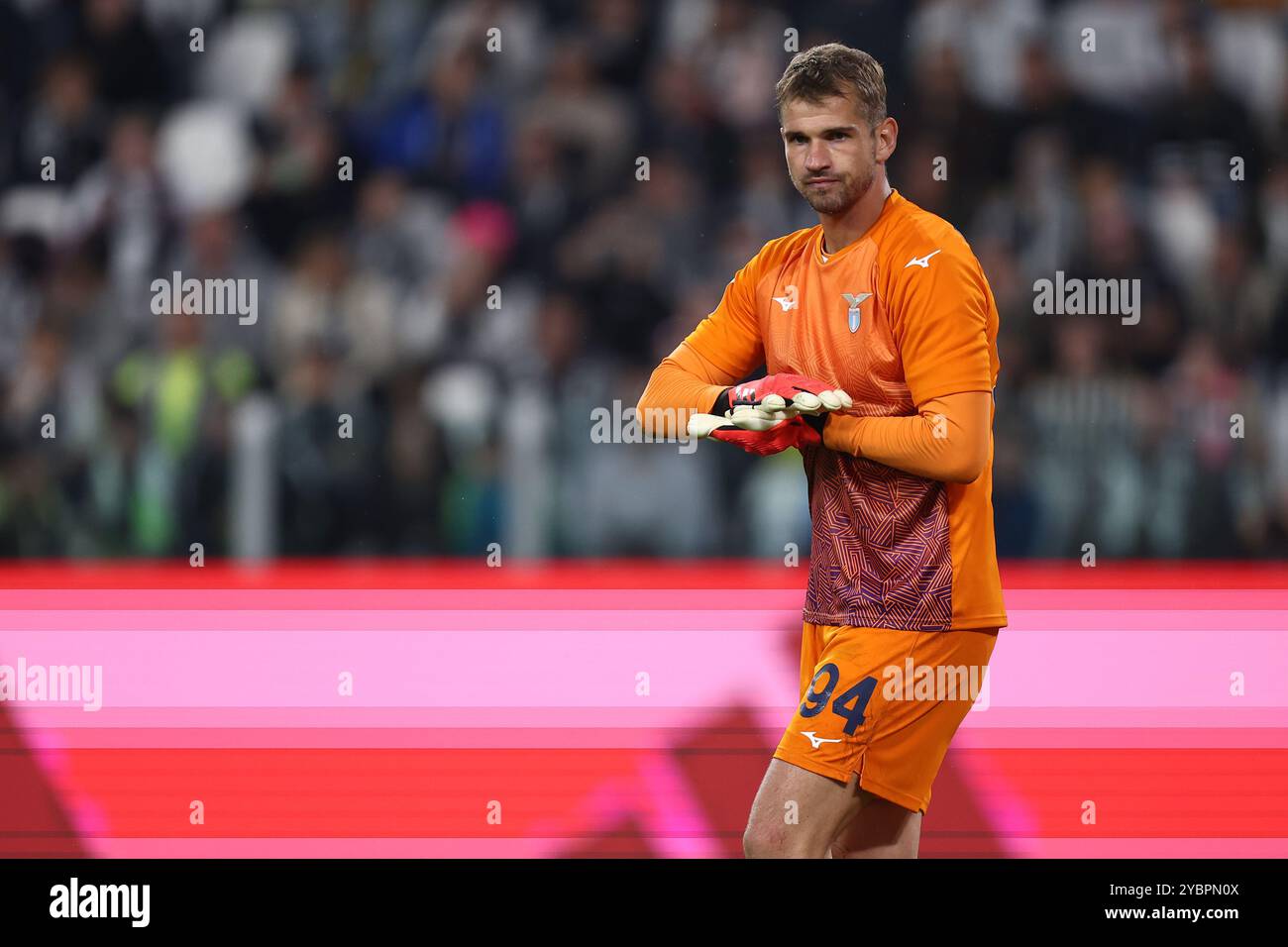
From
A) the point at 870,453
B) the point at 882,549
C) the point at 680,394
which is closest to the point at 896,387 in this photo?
the point at 870,453

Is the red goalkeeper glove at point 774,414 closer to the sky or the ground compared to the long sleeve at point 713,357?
closer to the ground

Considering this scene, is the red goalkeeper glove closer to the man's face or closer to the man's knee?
the man's face

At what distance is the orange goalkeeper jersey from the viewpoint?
298cm

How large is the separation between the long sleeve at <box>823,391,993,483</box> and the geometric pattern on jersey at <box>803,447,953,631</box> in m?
0.11

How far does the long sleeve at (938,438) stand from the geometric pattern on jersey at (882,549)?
0.11m

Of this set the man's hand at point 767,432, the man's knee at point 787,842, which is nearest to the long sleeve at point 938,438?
the man's hand at point 767,432

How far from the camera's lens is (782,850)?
3004mm

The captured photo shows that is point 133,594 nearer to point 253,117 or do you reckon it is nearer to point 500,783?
point 500,783

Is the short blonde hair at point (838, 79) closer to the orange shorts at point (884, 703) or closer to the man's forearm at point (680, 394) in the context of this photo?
the man's forearm at point (680, 394)

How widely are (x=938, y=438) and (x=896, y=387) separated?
19cm

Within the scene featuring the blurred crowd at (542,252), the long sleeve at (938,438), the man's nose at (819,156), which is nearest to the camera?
the long sleeve at (938,438)

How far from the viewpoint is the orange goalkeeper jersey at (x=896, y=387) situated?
2977 mm
